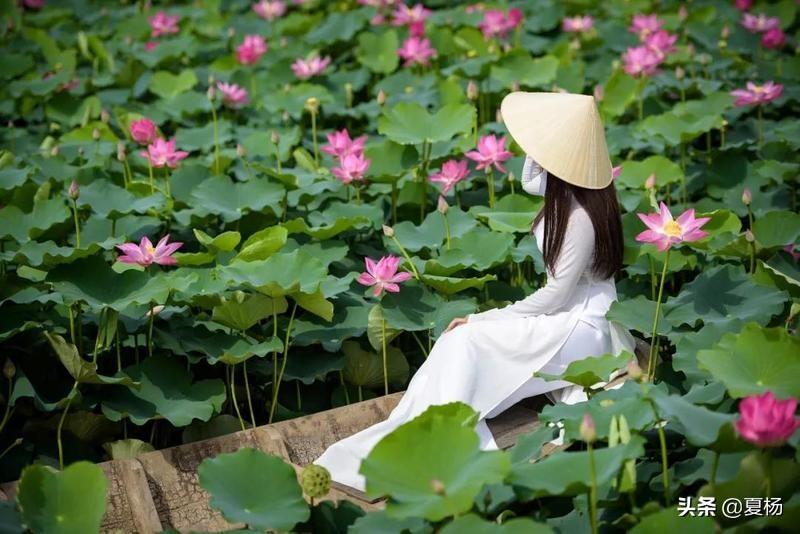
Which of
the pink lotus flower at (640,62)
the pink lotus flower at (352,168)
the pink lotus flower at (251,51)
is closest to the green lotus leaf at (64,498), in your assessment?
the pink lotus flower at (352,168)

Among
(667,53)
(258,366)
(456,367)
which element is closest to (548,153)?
(456,367)

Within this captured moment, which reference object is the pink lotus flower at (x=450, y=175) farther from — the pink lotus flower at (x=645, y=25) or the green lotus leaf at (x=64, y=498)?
the pink lotus flower at (x=645, y=25)

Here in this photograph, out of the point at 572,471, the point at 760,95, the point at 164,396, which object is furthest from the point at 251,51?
the point at 572,471

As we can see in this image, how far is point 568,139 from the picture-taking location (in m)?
2.60

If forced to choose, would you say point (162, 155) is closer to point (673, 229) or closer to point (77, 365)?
point (77, 365)

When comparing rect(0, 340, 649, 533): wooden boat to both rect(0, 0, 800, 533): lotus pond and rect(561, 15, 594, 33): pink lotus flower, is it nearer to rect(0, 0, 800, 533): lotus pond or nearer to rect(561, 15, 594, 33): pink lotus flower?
rect(0, 0, 800, 533): lotus pond

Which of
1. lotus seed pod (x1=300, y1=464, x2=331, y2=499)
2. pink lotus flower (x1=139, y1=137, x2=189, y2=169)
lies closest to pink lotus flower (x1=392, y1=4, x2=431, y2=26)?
pink lotus flower (x1=139, y1=137, x2=189, y2=169)

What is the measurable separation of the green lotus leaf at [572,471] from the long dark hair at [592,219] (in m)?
0.65

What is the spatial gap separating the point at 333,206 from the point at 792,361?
5.59 ft

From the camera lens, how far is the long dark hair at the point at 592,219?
2621mm

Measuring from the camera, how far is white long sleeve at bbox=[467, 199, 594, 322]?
262 cm

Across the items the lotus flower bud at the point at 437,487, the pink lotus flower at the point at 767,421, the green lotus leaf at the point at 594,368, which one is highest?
the pink lotus flower at the point at 767,421

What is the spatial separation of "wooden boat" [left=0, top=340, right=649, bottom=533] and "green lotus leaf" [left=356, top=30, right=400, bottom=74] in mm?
2496

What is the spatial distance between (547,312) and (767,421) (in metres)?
0.83
